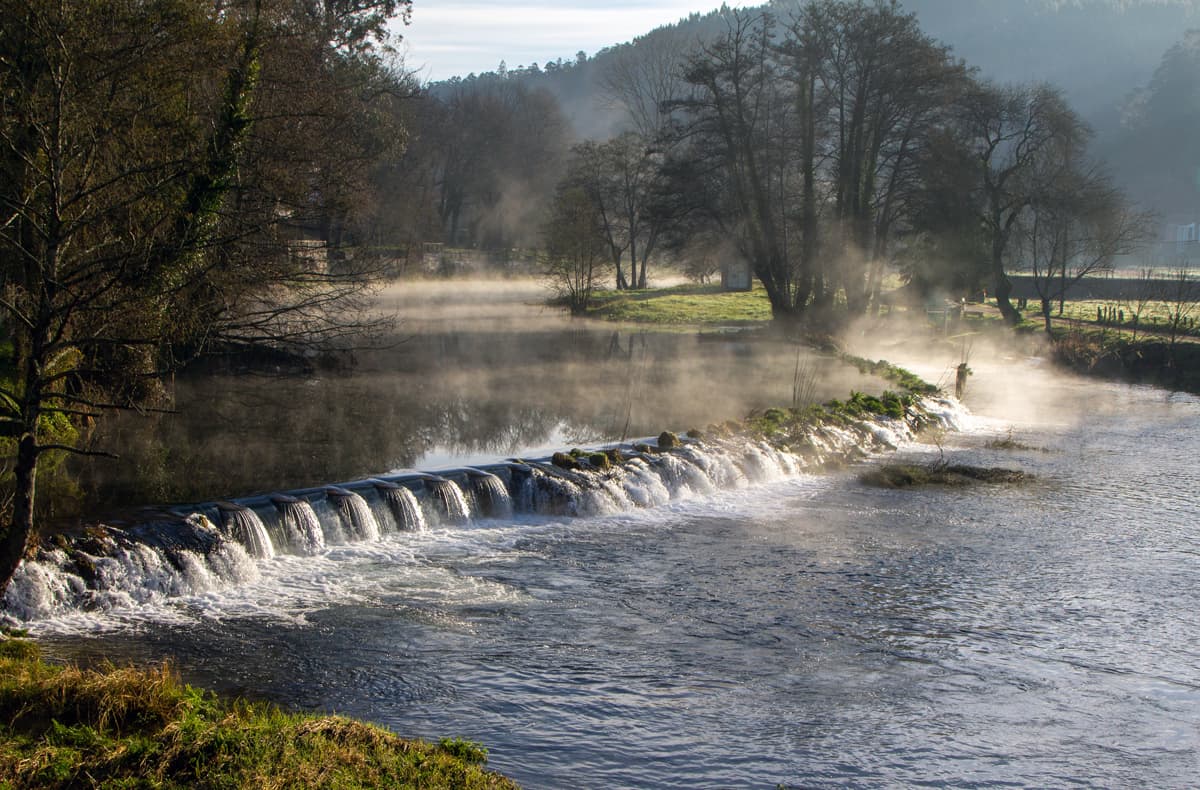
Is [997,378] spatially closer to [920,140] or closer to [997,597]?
[920,140]

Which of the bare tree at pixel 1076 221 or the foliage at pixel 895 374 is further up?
the bare tree at pixel 1076 221

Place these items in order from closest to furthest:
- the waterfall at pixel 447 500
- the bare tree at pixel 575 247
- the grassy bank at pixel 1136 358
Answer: the waterfall at pixel 447 500 < the grassy bank at pixel 1136 358 < the bare tree at pixel 575 247

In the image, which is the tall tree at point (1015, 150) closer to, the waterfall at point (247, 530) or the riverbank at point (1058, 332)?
the riverbank at point (1058, 332)

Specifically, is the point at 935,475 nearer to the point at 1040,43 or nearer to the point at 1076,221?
the point at 1076,221

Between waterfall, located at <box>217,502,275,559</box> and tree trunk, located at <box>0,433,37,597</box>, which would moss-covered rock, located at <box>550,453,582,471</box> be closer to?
waterfall, located at <box>217,502,275,559</box>

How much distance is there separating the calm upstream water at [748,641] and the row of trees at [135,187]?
2819 millimetres

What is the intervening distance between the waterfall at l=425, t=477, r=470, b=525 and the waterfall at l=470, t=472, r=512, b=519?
0.76ft

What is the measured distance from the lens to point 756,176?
39.1 meters

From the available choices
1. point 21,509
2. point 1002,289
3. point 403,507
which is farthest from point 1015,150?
point 21,509

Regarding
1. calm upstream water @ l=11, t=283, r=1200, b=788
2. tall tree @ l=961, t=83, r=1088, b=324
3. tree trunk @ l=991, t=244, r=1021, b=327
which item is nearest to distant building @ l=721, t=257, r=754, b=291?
tree trunk @ l=991, t=244, r=1021, b=327

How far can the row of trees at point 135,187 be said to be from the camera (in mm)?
8938

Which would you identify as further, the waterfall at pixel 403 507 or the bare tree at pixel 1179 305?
the bare tree at pixel 1179 305

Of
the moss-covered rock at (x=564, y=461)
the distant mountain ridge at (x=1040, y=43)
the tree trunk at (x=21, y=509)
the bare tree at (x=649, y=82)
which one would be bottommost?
the moss-covered rock at (x=564, y=461)

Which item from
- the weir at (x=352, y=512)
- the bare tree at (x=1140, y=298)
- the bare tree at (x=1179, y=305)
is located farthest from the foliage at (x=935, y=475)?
the bare tree at (x=1140, y=298)
